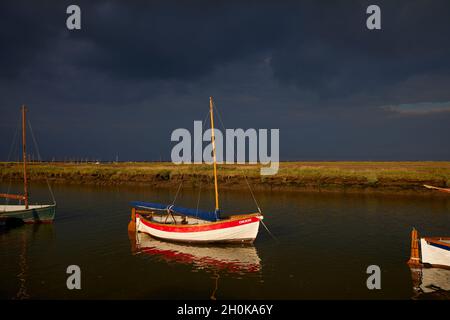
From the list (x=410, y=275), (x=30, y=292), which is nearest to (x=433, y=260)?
(x=410, y=275)

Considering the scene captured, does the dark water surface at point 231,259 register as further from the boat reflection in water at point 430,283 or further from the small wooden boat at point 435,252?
the small wooden boat at point 435,252

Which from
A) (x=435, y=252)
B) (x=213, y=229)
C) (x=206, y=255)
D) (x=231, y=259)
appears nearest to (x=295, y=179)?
(x=213, y=229)

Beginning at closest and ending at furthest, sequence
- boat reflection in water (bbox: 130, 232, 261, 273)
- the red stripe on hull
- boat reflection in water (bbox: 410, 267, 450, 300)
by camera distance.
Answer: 1. boat reflection in water (bbox: 410, 267, 450, 300)
2. boat reflection in water (bbox: 130, 232, 261, 273)
3. the red stripe on hull

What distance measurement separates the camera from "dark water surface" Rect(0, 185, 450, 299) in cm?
1694

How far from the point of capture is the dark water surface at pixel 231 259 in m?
16.9

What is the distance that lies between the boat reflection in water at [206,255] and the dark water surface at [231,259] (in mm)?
70

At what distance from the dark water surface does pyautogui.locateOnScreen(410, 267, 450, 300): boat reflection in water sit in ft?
0.59

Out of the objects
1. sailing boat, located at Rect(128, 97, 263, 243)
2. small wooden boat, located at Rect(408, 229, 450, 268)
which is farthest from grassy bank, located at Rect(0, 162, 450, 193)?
small wooden boat, located at Rect(408, 229, 450, 268)

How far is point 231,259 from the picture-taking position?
22125 millimetres

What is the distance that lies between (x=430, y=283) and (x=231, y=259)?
11795 mm

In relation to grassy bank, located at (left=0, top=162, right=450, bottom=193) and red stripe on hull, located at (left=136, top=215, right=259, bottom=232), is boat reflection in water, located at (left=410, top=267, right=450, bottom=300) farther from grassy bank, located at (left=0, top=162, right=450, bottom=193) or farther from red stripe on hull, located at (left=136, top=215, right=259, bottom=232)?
grassy bank, located at (left=0, top=162, right=450, bottom=193)

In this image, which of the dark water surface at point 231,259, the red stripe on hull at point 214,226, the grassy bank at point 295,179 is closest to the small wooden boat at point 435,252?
the dark water surface at point 231,259

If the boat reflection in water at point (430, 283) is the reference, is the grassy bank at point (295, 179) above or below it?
above
